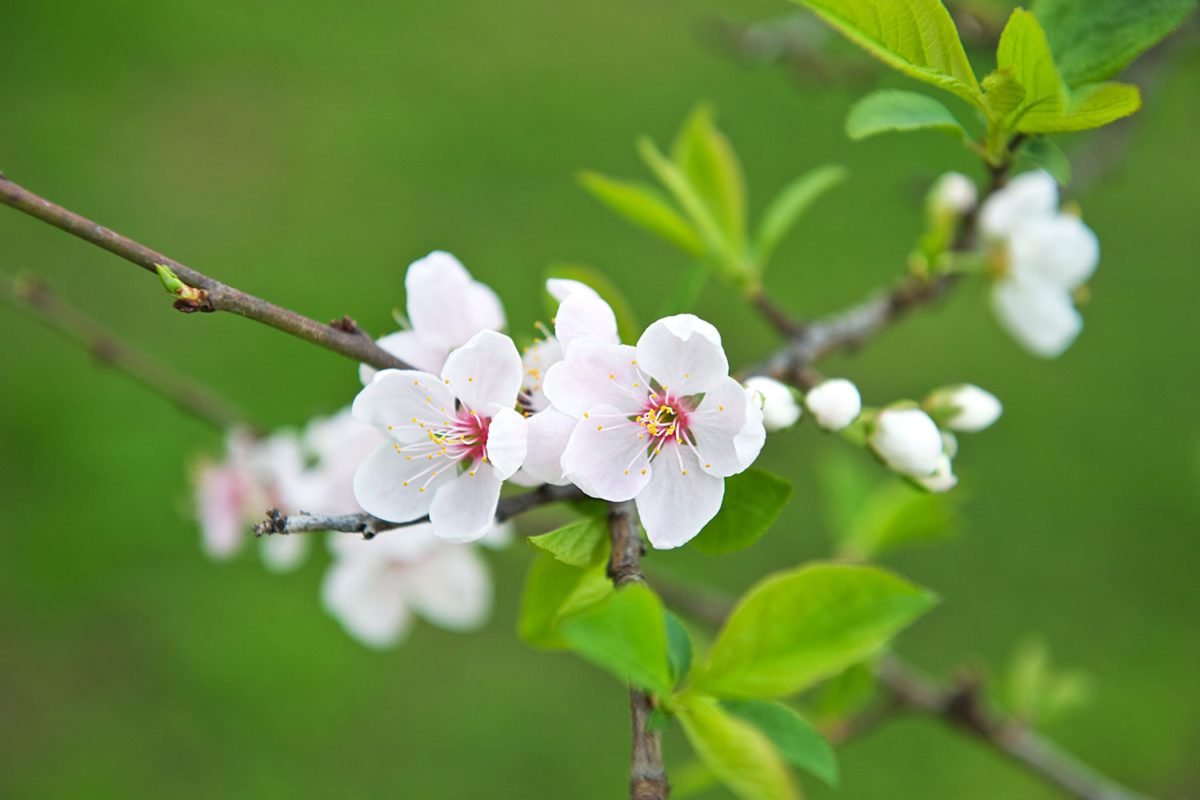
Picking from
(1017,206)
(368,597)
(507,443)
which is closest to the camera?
(507,443)

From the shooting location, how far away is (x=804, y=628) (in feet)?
3.21

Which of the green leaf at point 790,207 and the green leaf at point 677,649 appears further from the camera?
the green leaf at point 790,207

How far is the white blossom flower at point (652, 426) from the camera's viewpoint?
3.26 feet

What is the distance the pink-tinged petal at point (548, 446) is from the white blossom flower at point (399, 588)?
780 mm

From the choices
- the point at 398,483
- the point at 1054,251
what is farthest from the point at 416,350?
the point at 1054,251

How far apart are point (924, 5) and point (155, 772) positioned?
3284 mm

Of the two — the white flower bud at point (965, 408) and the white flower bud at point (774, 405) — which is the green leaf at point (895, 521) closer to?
the white flower bud at point (965, 408)

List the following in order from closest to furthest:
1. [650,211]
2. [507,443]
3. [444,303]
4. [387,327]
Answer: [507,443]
[444,303]
[650,211]
[387,327]

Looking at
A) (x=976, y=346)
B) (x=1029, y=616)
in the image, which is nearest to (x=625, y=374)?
(x=1029, y=616)

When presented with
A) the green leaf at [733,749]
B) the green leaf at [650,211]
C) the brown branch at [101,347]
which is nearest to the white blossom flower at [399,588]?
the brown branch at [101,347]

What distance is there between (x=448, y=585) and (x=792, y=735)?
97 cm

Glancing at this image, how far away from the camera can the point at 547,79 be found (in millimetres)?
5570

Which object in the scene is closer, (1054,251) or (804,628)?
(804,628)

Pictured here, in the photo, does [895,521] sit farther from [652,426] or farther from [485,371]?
[485,371]
